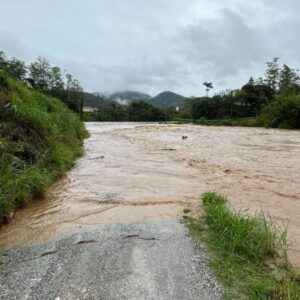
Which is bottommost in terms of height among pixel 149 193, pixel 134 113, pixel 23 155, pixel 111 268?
pixel 149 193

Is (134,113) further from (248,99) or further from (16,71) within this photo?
(16,71)

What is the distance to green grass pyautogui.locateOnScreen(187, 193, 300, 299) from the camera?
2.63 meters

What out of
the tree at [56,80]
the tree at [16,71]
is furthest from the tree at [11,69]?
the tree at [56,80]

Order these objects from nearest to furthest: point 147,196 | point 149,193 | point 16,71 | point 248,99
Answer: point 147,196 < point 149,193 < point 16,71 < point 248,99

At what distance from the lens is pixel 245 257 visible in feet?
10.7

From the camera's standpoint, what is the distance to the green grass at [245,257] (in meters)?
2.63

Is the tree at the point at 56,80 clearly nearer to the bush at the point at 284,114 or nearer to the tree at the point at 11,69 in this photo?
the tree at the point at 11,69

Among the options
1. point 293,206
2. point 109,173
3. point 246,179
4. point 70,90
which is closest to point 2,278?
point 293,206

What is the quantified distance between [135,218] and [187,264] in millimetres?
1605

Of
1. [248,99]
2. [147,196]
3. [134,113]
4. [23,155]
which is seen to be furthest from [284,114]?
[134,113]

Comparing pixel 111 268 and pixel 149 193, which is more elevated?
pixel 111 268

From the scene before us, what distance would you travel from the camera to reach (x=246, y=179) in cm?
755

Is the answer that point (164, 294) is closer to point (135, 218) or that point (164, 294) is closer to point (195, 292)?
point (195, 292)

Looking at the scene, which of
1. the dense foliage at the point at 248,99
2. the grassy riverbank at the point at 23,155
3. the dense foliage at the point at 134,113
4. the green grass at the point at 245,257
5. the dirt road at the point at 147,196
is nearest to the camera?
the green grass at the point at 245,257
